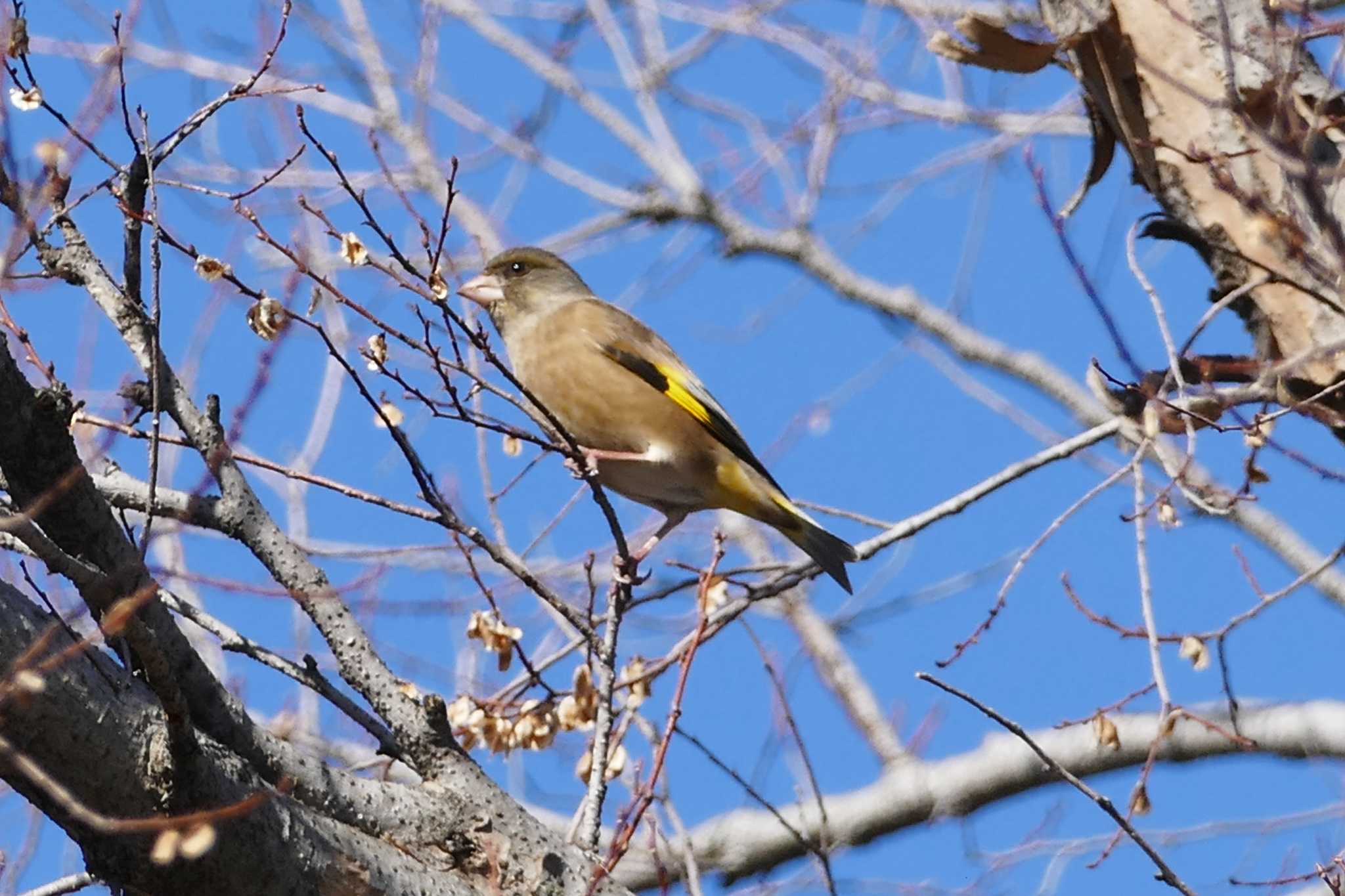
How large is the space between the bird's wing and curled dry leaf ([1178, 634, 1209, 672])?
2.16 metres

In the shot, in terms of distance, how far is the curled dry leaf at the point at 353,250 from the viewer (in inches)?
152

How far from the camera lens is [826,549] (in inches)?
224

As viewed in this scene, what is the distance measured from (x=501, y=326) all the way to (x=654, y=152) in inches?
199

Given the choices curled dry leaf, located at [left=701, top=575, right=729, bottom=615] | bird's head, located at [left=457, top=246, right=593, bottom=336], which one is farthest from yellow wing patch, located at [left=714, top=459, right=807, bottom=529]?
curled dry leaf, located at [left=701, top=575, right=729, bottom=615]

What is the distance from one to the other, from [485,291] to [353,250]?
8.91 ft

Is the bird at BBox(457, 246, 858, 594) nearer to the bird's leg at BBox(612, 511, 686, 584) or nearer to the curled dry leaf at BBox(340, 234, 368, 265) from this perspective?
the bird's leg at BBox(612, 511, 686, 584)

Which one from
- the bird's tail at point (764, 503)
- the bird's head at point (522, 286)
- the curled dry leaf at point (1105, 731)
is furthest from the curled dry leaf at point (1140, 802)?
the bird's head at point (522, 286)

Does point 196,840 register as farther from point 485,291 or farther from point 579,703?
point 485,291

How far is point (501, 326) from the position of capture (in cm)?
661

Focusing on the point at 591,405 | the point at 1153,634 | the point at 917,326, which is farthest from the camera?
the point at 917,326

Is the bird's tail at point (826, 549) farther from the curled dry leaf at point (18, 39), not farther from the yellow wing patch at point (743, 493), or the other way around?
the curled dry leaf at point (18, 39)

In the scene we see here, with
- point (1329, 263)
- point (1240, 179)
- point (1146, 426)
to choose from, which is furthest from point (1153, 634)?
point (1240, 179)

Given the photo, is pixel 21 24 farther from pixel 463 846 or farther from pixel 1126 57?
pixel 1126 57

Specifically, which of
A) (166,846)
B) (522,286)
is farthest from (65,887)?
(522,286)
